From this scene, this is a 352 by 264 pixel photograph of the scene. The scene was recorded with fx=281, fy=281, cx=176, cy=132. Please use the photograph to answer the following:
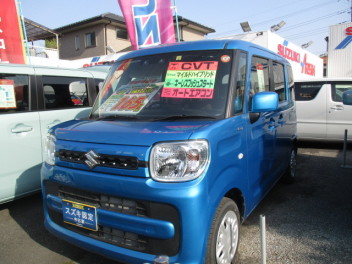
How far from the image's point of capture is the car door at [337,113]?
629 cm

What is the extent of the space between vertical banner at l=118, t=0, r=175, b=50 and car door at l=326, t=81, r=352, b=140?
424 cm

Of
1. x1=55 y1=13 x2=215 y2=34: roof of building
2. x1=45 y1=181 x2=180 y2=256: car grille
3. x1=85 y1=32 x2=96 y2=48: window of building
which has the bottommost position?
x1=45 y1=181 x2=180 y2=256: car grille

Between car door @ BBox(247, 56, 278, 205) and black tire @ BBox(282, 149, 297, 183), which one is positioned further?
black tire @ BBox(282, 149, 297, 183)

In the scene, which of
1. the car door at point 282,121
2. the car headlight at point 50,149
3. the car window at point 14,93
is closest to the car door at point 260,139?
the car door at point 282,121

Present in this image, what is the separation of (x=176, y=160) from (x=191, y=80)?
87 centimetres

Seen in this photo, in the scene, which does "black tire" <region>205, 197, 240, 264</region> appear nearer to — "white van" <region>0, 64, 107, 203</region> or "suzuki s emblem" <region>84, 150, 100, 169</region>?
"suzuki s emblem" <region>84, 150, 100, 169</region>

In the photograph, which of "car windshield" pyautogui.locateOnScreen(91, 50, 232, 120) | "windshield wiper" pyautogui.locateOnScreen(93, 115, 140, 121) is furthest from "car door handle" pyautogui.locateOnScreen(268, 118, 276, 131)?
"windshield wiper" pyautogui.locateOnScreen(93, 115, 140, 121)

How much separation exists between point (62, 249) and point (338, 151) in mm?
6212

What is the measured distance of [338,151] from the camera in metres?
6.50

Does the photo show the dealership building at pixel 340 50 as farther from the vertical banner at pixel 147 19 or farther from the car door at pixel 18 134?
the car door at pixel 18 134

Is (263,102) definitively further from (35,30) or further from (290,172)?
(35,30)

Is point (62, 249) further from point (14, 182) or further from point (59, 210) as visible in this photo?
point (14, 182)

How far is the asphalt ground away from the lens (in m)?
2.49

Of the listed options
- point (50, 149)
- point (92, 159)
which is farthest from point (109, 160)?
point (50, 149)
